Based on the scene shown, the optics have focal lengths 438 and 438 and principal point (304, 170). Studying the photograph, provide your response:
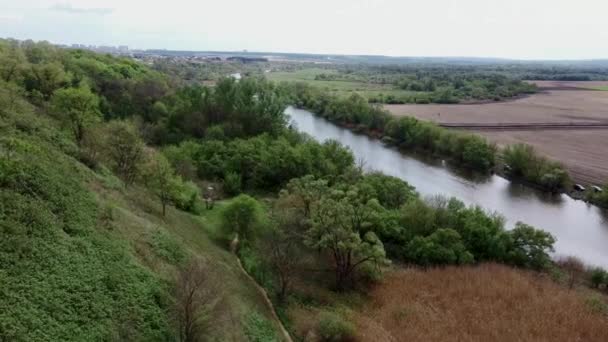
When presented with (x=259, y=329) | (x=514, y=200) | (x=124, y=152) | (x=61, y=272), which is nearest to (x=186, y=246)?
(x=259, y=329)

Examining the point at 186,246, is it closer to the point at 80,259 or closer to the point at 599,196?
the point at 80,259

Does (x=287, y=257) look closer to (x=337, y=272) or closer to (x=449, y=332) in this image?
(x=337, y=272)

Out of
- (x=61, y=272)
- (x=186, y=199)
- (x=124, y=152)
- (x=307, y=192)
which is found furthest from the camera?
(x=186, y=199)

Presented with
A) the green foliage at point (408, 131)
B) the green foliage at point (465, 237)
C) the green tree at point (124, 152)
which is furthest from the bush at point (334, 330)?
the green foliage at point (408, 131)

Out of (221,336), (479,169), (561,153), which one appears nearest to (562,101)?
(561,153)

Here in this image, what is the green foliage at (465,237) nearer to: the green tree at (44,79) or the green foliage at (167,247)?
the green foliage at (167,247)
